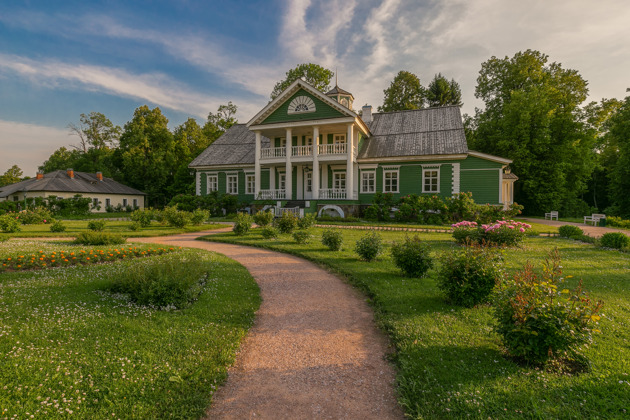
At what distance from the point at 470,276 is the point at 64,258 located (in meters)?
9.80

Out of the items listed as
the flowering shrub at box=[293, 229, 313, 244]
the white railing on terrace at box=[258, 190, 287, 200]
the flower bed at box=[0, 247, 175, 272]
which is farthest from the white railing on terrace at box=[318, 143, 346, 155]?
the flower bed at box=[0, 247, 175, 272]

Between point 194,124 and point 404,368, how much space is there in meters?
46.6

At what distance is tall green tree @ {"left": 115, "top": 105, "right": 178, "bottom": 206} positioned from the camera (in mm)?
39062

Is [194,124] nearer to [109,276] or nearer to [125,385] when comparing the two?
[109,276]

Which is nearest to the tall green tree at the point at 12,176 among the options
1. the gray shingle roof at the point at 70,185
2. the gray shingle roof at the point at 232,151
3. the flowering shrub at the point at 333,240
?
the gray shingle roof at the point at 70,185

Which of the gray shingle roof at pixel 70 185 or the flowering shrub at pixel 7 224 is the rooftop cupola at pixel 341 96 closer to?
the flowering shrub at pixel 7 224

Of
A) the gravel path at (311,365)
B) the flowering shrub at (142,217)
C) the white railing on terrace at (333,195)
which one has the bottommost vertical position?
the gravel path at (311,365)

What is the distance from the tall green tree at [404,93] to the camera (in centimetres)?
4016

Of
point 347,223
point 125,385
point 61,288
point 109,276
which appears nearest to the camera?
point 125,385

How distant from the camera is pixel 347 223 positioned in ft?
60.8

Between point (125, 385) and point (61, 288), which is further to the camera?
point (61, 288)

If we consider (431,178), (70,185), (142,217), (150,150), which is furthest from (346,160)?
(70,185)

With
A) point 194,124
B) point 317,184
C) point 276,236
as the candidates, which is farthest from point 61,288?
point 194,124

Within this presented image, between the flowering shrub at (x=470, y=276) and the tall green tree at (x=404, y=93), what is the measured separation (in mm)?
38923
